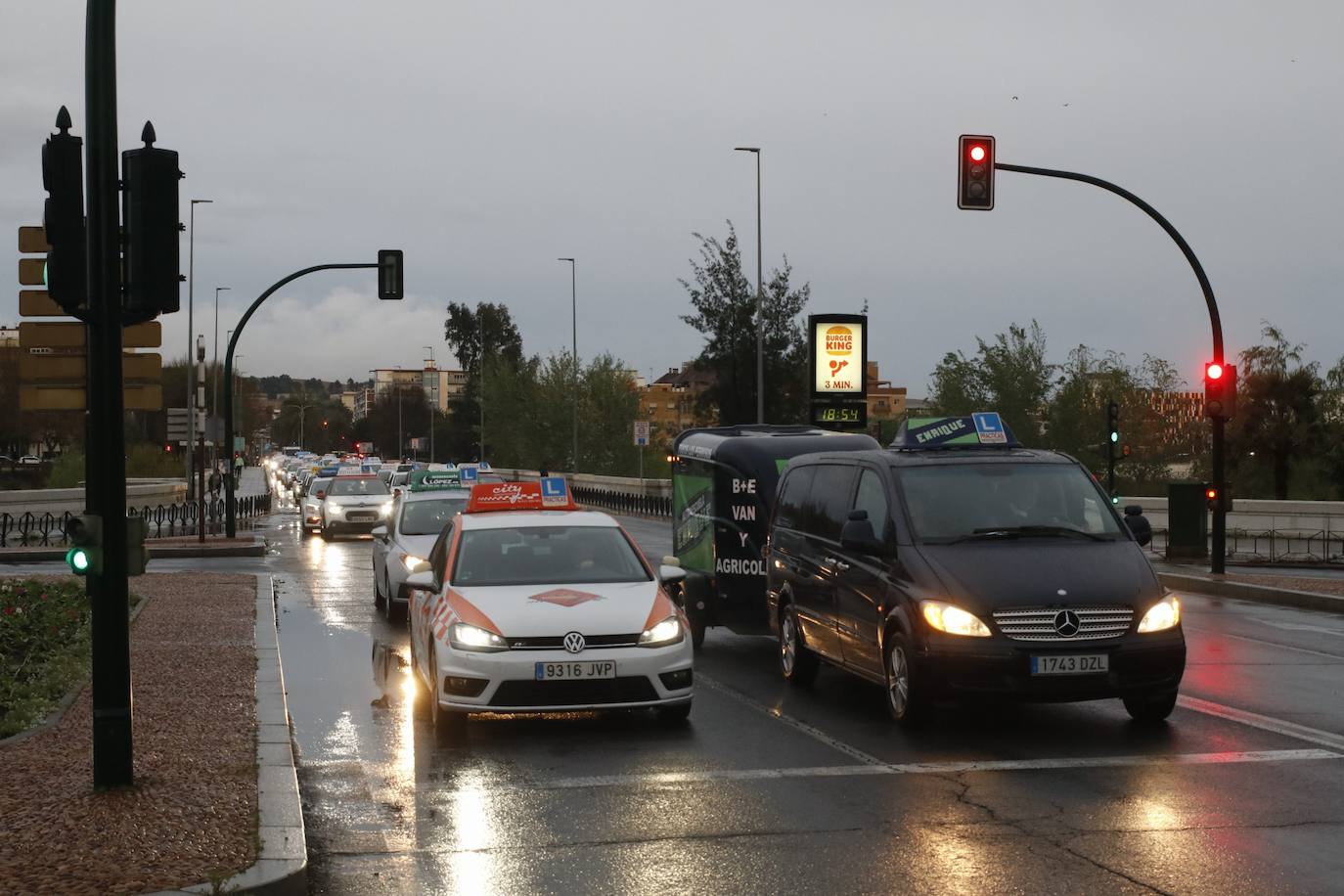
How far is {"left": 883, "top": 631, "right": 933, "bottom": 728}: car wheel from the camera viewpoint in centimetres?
1039

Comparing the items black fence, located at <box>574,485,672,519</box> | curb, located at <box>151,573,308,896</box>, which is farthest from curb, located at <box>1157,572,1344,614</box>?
black fence, located at <box>574,485,672,519</box>

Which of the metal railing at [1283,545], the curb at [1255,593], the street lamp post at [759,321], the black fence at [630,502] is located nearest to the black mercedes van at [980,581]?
the curb at [1255,593]

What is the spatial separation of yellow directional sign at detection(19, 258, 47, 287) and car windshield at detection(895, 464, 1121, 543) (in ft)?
19.2

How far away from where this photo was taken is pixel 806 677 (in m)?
13.1

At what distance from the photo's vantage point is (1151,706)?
1083 cm

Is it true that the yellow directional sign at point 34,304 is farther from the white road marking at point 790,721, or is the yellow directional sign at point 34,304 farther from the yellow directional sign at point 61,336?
the white road marking at point 790,721

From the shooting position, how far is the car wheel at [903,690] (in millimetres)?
10391

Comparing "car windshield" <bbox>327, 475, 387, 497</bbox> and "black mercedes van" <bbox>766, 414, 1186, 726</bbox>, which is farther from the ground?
"black mercedes van" <bbox>766, 414, 1186, 726</bbox>

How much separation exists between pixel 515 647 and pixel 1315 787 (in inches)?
185

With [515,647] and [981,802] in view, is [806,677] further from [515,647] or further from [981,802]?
[981,802]

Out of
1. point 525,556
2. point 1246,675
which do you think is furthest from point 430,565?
point 1246,675

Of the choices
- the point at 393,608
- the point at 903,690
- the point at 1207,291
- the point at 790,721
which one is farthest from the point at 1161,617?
the point at 1207,291

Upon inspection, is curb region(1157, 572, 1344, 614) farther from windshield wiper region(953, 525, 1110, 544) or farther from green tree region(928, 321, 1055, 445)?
green tree region(928, 321, 1055, 445)

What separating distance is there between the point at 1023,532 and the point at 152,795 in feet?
18.9
